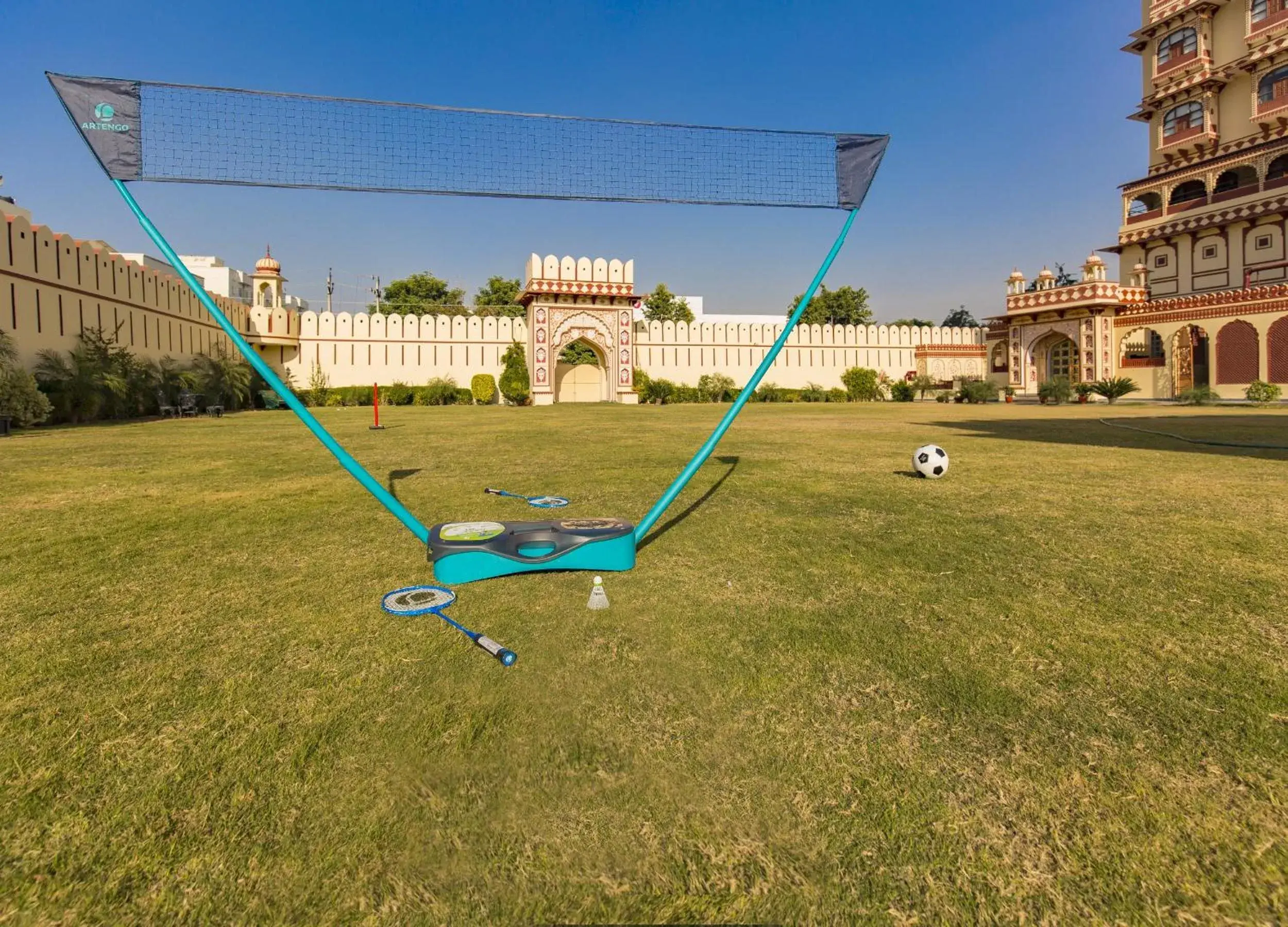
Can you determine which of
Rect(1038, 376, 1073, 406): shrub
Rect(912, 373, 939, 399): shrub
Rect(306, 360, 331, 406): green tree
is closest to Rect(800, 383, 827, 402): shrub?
Rect(912, 373, 939, 399): shrub

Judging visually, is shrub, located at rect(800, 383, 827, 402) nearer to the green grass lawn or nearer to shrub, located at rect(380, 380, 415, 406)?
shrub, located at rect(380, 380, 415, 406)

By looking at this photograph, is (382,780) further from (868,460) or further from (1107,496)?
(868,460)

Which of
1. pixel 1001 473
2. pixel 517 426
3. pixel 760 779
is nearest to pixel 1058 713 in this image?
pixel 760 779

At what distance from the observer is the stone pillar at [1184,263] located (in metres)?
29.8

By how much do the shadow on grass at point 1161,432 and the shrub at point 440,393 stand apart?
2266cm

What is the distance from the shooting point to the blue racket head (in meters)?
3.08

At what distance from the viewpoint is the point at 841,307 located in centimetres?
5981

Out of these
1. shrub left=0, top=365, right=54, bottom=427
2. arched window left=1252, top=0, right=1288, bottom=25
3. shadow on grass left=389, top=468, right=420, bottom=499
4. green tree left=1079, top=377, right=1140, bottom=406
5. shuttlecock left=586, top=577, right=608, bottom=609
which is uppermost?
arched window left=1252, top=0, right=1288, bottom=25

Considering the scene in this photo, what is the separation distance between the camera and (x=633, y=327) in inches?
1316

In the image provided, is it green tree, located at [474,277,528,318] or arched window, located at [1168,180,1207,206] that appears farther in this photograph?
green tree, located at [474,277,528,318]

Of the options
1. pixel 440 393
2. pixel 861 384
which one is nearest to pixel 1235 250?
pixel 861 384

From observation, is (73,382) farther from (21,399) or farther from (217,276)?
(217,276)

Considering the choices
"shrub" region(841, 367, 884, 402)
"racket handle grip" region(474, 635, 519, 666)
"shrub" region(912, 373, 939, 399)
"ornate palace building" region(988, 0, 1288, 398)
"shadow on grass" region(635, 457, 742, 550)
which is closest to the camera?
"racket handle grip" region(474, 635, 519, 666)

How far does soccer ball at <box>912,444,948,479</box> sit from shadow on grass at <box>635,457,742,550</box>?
2010 mm
